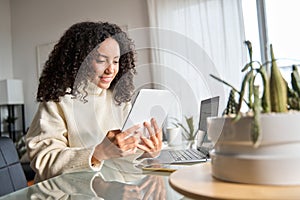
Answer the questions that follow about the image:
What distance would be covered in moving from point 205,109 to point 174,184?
89 centimetres

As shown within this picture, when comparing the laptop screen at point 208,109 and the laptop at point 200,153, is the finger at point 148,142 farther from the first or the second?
the laptop screen at point 208,109

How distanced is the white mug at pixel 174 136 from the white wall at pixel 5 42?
3237mm

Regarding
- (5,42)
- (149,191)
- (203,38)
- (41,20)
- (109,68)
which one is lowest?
(149,191)

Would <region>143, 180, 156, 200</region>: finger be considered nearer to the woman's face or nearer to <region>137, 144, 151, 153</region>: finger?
<region>137, 144, 151, 153</region>: finger

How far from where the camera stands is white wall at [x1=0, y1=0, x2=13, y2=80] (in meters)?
4.01

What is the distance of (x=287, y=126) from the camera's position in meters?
0.34

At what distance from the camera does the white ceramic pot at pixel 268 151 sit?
1.12 ft

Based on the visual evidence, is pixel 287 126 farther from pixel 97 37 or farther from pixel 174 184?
pixel 97 37

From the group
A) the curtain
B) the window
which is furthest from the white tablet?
the window

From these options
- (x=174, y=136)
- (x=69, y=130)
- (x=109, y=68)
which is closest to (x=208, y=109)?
(x=174, y=136)

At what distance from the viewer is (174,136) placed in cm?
142

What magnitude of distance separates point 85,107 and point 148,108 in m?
0.25

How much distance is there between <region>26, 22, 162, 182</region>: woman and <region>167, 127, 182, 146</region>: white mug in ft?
1.00

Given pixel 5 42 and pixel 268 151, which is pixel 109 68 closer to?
pixel 268 151
